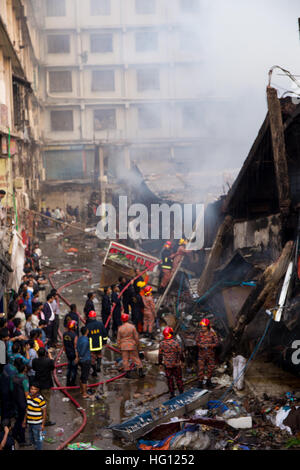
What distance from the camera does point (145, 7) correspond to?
126ft

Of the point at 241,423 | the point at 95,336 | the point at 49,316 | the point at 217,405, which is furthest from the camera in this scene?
the point at 49,316

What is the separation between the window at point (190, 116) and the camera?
129 ft

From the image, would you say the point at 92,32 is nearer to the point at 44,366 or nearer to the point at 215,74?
the point at 215,74

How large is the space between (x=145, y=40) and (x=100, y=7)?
146 inches

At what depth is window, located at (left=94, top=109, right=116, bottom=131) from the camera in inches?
1537

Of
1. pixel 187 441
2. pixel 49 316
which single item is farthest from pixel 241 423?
pixel 49 316

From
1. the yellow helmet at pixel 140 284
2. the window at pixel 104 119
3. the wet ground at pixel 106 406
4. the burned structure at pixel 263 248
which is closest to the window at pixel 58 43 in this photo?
the window at pixel 104 119

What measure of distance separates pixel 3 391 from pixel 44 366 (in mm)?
796

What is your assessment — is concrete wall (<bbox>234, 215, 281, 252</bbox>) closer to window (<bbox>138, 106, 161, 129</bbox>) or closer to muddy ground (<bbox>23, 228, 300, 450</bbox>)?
muddy ground (<bbox>23, 228, 300, 450</bbox>)

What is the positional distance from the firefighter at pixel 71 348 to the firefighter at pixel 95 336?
41cm

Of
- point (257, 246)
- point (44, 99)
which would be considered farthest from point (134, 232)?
point (44, 99)

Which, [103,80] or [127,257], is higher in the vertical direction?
[103,80]

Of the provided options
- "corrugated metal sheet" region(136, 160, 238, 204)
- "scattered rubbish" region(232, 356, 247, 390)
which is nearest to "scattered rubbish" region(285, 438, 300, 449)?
"scattered rubbish" region(232, 356, 247, 390)

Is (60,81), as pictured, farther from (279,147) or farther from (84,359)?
(84,359)
